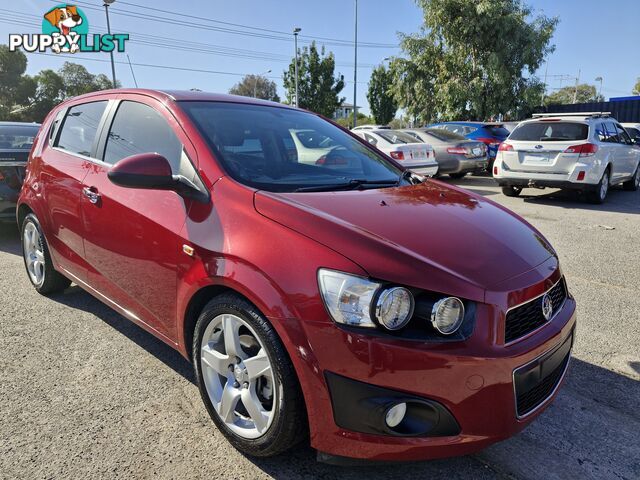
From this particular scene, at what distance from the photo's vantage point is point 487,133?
13.3 metres

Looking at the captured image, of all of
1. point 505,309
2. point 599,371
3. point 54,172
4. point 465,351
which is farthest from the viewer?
point 54,172

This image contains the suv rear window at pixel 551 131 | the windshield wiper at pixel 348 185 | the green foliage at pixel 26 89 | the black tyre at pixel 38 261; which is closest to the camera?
the windshield wiper at pixel 348 185

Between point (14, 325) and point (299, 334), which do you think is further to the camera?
point (14, 325)

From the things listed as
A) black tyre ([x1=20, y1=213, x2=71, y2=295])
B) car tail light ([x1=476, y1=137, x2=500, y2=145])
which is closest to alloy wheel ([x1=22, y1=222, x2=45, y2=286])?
black tyre ([x1=20, y1=213, x2=71, y2=295])

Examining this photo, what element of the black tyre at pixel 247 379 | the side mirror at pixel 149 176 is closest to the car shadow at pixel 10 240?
the side mirror at pixel 149 176

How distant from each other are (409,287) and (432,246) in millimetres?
293

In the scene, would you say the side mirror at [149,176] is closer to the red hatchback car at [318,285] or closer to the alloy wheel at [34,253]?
the red hatchback car at [318,285]

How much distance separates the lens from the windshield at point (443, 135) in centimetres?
1215

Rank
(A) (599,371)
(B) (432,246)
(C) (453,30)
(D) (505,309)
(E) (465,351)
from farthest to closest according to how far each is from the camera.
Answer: (C) (453,30) → (A) (599,371) → (B) (432,246) → (D) (505,309) → (E) (465,351)

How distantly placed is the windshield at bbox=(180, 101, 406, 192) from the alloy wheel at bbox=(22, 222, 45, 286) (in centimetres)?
217

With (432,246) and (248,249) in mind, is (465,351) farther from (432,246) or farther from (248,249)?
(248,249)

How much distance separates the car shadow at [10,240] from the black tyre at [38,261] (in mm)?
1678

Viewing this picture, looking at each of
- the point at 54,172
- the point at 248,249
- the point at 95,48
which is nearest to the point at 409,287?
the point at 248,249

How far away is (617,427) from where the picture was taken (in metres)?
2.40
